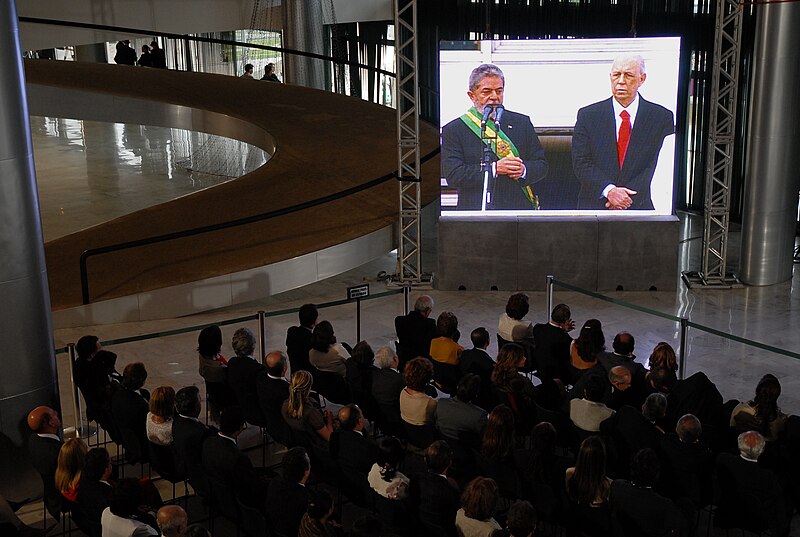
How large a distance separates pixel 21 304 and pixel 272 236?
6185mm

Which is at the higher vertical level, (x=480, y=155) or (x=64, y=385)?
(x=480, y=155)

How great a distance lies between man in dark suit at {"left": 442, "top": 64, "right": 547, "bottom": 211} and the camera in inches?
496

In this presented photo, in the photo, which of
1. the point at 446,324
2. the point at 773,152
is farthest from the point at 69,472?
the point at 773,152

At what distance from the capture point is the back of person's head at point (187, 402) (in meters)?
6.66

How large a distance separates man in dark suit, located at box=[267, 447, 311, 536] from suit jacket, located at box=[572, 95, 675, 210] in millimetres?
7969

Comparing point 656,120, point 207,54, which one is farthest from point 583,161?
point 207,54

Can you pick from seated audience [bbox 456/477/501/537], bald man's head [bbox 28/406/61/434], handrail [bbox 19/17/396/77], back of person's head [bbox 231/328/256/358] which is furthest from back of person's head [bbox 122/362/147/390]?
handrail [bbox 19/17/396/77]

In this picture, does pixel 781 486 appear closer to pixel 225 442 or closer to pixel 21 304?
pixel 225 442

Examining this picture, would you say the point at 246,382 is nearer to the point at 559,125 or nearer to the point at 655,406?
the point at 655,406

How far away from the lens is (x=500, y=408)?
249 inches

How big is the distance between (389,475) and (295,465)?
62 cm

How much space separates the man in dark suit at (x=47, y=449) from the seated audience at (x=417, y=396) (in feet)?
→ 8.18

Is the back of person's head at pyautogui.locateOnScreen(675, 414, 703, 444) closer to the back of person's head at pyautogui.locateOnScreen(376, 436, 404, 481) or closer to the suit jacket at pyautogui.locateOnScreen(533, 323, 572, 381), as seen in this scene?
the back of person's head at pyautogui.locateOnScreen(376, 436, 404, 481)

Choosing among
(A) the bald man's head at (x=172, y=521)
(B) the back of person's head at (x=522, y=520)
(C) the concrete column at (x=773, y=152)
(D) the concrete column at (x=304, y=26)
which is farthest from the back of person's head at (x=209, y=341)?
(D) the concrete column at (x=304, y=26)
